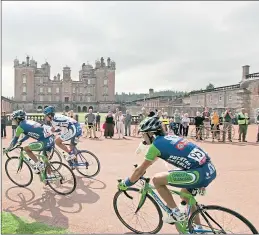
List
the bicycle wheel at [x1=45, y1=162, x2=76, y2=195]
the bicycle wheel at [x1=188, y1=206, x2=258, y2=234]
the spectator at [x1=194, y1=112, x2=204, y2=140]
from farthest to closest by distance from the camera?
the spectator at [x1=194, y1=112, x2=204, y2=140], the bicycle wheel at [x1=45, y1=162, x2=76, y2=195], the bicycle wheel at [x1=188, y1=206, x2=258, y2=234]

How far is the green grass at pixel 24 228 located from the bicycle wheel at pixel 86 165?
3141mm

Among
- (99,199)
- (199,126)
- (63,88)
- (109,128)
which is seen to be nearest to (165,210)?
(99,199)

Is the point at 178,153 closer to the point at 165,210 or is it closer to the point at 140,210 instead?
the point at 165,210

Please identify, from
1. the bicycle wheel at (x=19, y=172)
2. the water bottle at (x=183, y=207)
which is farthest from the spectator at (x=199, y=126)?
the water bottle at (x=183, y=207)

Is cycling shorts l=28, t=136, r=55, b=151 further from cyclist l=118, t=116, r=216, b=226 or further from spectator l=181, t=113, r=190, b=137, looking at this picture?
spectator l=181, t=113, r=190, b=137

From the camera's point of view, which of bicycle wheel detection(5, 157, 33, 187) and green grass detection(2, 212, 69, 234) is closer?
green grass detection(2, 212, 69, 234)

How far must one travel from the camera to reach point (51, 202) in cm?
619

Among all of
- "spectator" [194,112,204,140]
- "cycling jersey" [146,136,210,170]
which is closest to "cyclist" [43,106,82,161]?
"cycling jersey" [146,136,210,170]

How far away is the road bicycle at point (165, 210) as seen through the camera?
3.88 meters

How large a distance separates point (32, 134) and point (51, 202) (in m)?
1.71

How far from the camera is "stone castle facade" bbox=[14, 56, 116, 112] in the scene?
4555 inches

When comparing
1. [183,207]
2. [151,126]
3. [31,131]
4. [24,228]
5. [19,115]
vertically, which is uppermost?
[19,115]

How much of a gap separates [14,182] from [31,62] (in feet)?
397

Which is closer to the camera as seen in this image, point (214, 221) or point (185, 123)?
point (214, 221)
